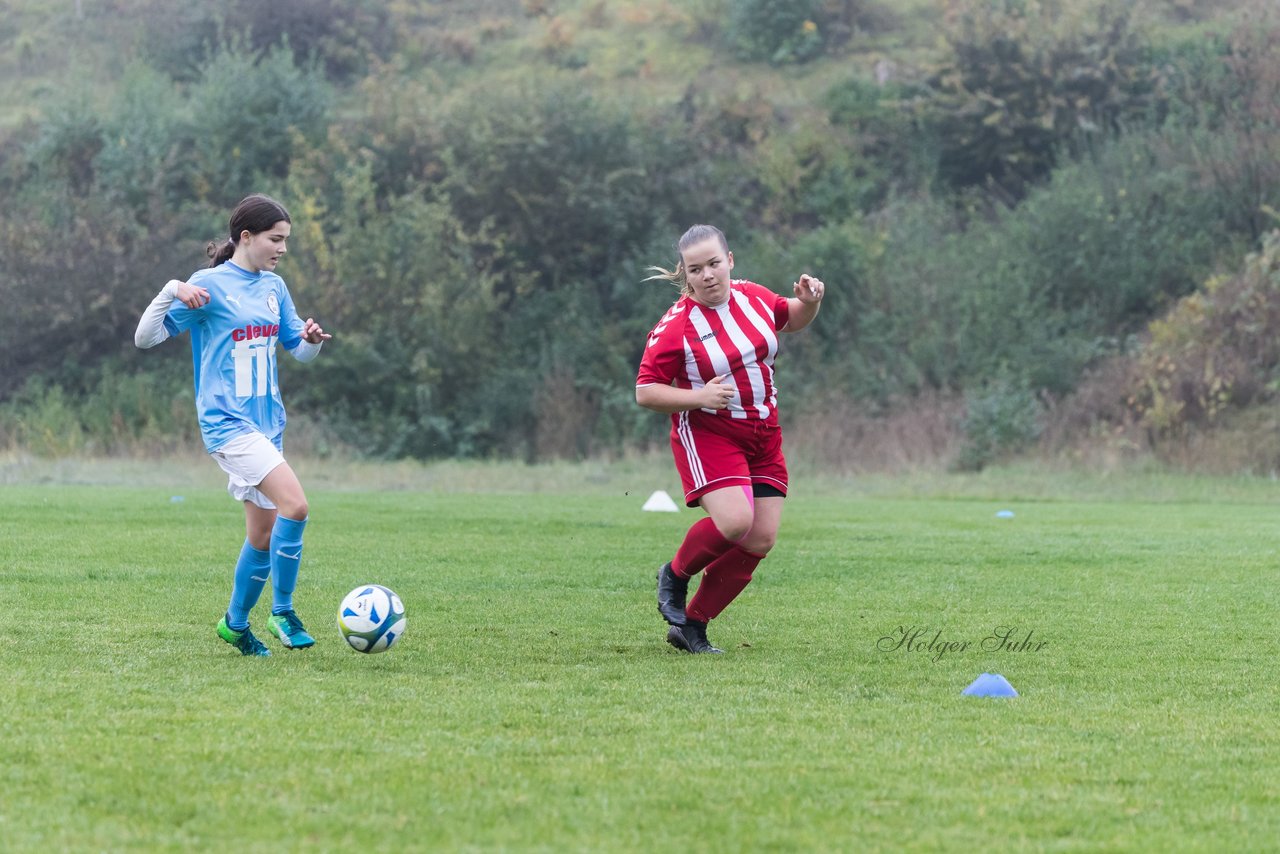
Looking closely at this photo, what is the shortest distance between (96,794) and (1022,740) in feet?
8.54

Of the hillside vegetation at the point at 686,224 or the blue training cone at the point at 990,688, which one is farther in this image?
the hillside vegetation at the point at 686,224

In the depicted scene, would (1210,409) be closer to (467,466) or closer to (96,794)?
(467,466)

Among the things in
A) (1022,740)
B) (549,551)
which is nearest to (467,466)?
(549,551)

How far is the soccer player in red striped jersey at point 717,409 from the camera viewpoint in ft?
21.3

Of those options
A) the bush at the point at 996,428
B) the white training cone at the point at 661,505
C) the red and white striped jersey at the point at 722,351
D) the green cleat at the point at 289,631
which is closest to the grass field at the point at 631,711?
the green cleat at the point at 289,631

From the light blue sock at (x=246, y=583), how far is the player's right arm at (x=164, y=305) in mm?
900

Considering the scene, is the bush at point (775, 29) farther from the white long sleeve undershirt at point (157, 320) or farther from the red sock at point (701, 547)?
the white long sleeve undershirt at point (157, 320)

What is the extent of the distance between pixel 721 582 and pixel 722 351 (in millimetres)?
989

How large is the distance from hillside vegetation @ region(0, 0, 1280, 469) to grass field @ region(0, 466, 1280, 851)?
1590 centimetres

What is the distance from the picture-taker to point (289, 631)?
6391mm

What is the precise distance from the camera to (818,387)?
95.8 feet

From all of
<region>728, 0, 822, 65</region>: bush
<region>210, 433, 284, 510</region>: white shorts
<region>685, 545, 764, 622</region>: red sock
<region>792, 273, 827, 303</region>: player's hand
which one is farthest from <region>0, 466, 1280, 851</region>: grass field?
<region>728, 0, 822, 65</region>: bush

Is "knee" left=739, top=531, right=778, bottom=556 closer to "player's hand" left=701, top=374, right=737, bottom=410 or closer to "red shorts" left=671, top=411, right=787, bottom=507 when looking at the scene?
"red shorts" left=671, top=411, right=787, bottom=507

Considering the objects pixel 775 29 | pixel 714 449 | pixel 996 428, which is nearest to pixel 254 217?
pixel 714 449
